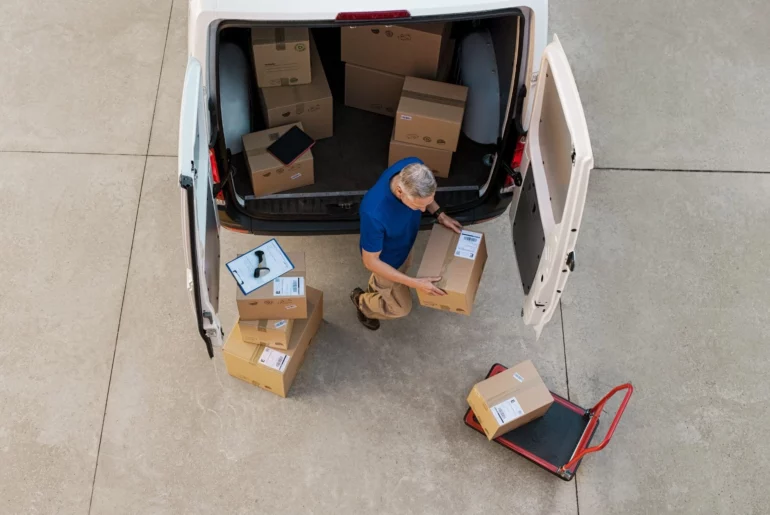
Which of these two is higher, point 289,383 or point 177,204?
point 177,204

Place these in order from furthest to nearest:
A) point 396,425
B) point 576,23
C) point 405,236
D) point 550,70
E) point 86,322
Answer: point 576,23
point 86,322
point 396,425
point 405,236
point 550,70

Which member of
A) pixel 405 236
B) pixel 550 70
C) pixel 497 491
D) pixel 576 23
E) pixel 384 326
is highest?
pixel 550 70

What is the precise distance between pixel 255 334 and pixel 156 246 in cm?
125

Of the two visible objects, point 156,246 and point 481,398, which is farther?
point 156,246

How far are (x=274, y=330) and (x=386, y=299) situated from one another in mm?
688

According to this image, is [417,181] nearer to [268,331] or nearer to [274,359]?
[268,331]

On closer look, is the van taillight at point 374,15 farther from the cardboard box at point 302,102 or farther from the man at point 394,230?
the cardboard box at point 302,102

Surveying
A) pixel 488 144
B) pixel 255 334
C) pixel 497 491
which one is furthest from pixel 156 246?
pixel 497 491

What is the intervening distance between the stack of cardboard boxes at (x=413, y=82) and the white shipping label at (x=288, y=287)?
3.75ft

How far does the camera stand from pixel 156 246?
4848 millimetres

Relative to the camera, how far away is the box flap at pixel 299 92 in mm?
4551

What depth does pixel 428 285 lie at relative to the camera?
384cm

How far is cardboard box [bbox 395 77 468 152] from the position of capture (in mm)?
4344

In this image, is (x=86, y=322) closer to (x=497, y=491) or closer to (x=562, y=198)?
(x=497, y=491)
